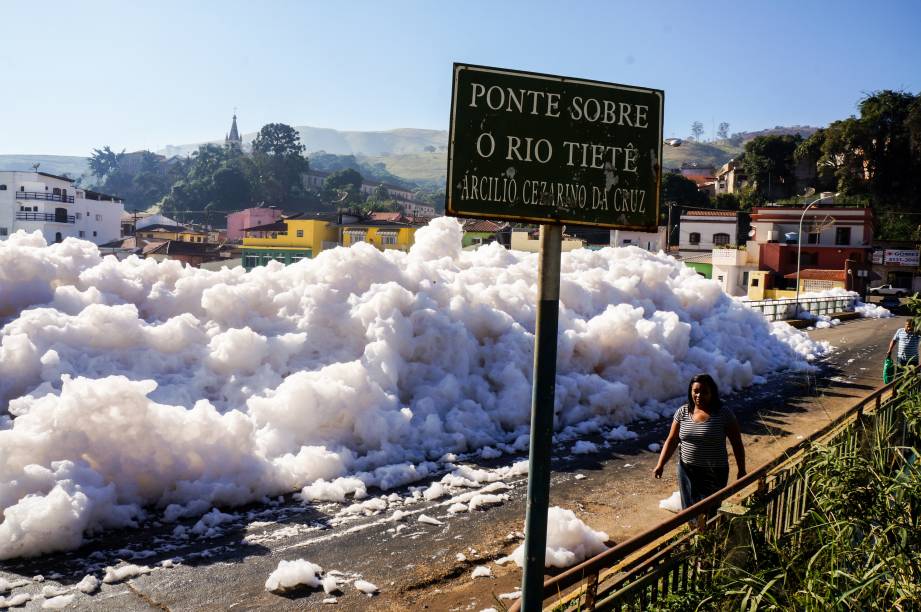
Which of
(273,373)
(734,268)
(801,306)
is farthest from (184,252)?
(273,373)

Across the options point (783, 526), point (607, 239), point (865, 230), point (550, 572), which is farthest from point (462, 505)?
point (607, 239)

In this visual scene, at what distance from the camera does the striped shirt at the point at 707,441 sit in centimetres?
676

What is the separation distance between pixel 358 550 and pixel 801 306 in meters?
30.5

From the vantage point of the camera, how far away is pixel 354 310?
40.0 ft

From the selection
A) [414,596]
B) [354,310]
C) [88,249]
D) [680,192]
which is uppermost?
[680,192]

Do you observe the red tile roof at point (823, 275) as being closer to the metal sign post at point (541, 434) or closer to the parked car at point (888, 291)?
the parked car at point (888, 291)

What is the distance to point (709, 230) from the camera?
60.8 meters

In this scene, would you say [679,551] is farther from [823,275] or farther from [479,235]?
[479,235]

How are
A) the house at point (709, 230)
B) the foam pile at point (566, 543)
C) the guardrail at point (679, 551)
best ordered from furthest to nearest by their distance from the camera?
the house at point (709, 230)
the foam pile at point (566, 543)
the guardrail at point (679, 551)

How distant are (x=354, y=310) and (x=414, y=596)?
6256 mm

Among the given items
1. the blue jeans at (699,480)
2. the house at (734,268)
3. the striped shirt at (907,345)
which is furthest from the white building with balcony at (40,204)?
the blue jeans at (699,480)

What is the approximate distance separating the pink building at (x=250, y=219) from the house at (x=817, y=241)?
59058 mm

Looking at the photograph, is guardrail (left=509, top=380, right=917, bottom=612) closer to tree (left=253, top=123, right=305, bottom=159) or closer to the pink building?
the pink building

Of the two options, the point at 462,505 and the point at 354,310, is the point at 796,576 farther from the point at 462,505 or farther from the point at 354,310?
the point at 354,310
